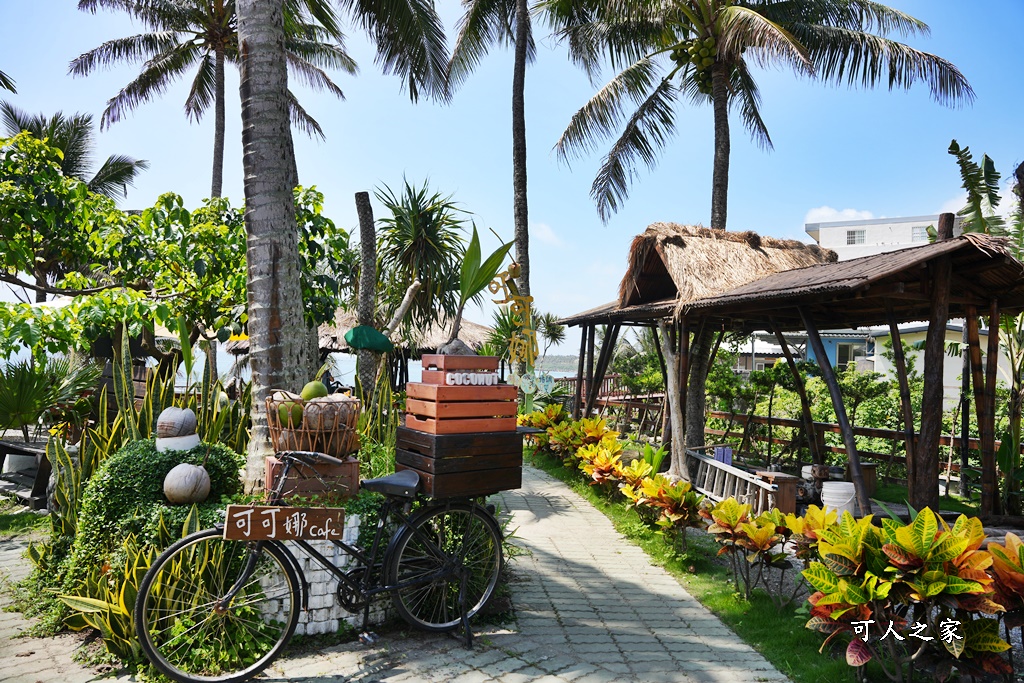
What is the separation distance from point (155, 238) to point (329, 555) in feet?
16.6

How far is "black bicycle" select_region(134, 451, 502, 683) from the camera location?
3.09 metres

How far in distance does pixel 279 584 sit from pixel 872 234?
1558 inches

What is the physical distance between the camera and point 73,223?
21.2 ft

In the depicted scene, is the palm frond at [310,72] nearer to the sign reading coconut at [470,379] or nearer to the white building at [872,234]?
the sign reading coconut at [470,379]

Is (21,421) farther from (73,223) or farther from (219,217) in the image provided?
(219,217)

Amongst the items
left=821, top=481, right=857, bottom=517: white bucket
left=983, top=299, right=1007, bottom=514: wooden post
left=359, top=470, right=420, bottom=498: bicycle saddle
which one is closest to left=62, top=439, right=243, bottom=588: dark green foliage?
left=359, top=470, right=420, bottom=498: bicycle saddle

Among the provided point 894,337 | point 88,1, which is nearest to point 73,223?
point 894,337

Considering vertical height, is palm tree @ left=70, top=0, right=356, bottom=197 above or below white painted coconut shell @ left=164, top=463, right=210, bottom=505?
above

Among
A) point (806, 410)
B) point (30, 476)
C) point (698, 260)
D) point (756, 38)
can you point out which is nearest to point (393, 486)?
point (30, 476)

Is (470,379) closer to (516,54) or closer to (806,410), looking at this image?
(806,410)

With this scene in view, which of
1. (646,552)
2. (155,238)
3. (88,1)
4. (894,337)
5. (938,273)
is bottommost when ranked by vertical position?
(646,552)

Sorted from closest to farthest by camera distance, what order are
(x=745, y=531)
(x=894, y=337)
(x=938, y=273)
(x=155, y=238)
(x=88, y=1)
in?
(x=745, y=531) < (x=938, y=273) < (x=894, y=337) < (x=155, y=238) < (x=88, y=1)

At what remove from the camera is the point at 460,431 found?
3855 mm

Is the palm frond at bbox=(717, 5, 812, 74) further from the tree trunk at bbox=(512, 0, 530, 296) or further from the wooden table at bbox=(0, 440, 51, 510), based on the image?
the wooden table at bbox=(0, 440, 51, 510)
